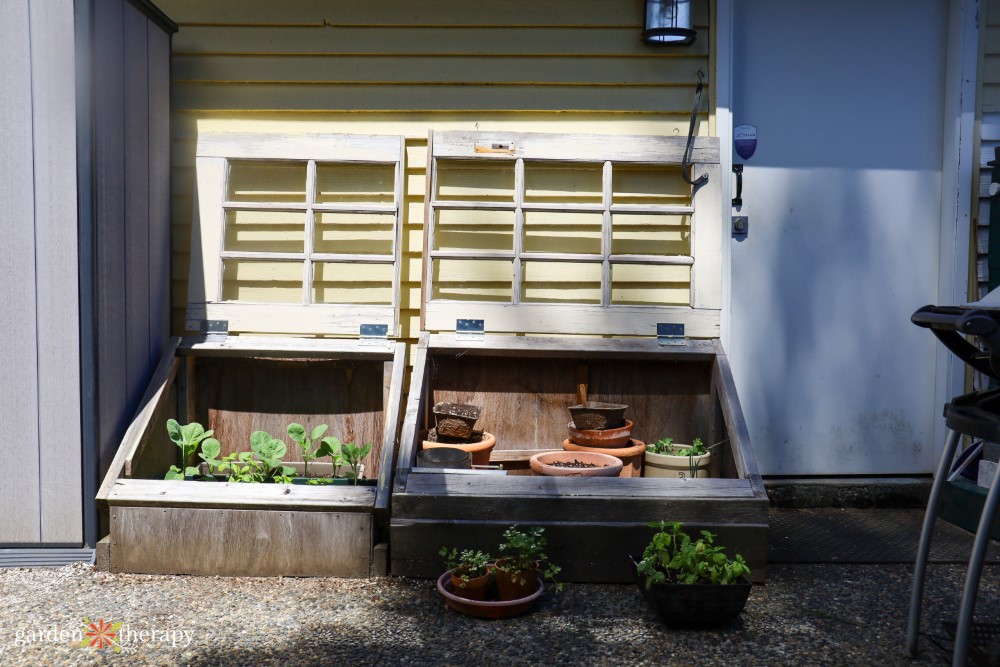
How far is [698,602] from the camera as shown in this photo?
291cm

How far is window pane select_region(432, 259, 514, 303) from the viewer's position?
167 inches

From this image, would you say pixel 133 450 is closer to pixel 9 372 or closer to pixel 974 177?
pixel 9 372

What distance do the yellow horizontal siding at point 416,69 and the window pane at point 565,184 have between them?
145 mm

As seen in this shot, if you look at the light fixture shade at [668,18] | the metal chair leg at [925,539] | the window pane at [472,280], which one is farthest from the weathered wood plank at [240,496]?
the light fixture shade at [668,18]

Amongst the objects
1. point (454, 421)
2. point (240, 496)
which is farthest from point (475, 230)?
point (240, 496)

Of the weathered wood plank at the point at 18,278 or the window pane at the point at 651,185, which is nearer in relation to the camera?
the weathered wood plank at the point at 18,278

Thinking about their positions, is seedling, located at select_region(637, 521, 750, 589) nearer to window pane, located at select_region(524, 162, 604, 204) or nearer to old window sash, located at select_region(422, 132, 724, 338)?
old window sash, located at select_region(422, 132, 724, 338)

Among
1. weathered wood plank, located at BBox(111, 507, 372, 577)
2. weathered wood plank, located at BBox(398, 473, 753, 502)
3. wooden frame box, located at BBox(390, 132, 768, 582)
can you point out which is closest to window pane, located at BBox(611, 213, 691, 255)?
wooden frame box, located at BBox(390, 132, 768, 582)

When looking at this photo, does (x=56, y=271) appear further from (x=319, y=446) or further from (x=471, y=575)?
(x=471, y=575)

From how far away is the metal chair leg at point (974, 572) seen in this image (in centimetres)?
223

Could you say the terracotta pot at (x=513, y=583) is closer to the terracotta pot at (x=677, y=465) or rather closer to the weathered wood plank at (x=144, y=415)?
the terracotta pot at (x=677, y=465)

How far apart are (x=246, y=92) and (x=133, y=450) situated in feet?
5.80

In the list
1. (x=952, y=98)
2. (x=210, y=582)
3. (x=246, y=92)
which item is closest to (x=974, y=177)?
(x=952, y=98)

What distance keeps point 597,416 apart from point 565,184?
3.73ft
